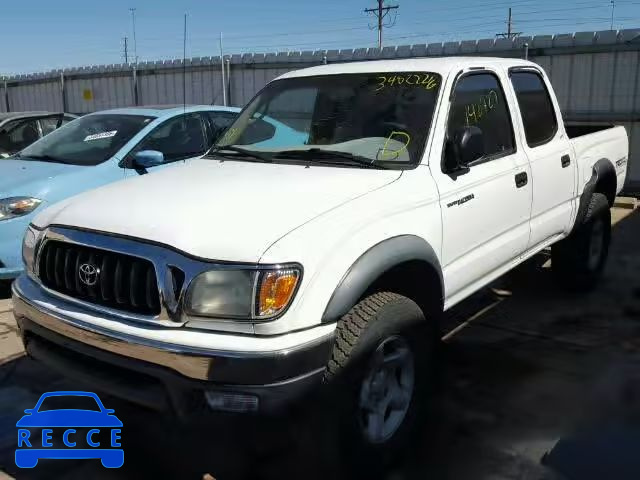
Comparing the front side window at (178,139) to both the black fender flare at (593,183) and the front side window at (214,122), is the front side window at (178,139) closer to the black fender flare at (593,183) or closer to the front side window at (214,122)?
the front side window at (214,122)

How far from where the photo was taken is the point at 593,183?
198 inches

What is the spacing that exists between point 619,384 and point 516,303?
1608mm

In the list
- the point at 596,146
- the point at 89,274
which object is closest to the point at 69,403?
the point at 89,274

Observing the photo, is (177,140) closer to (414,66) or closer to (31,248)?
(414,66)

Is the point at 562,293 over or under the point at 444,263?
under

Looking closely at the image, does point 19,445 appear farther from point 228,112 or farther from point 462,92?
point 228,112

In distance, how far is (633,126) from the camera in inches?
403

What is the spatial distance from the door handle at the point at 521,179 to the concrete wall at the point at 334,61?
7430 mm

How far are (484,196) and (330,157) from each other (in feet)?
2.99

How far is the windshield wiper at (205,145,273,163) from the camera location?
3574 millimetres

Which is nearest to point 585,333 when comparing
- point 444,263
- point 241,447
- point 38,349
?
point 444,263

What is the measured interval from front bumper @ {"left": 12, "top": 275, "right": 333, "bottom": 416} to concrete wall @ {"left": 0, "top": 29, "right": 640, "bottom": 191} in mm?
9653

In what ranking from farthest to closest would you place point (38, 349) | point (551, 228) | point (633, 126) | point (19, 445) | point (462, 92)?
point (633, 126), point (551, 228), point (462, 92), point (19, 445), point (38, 349)

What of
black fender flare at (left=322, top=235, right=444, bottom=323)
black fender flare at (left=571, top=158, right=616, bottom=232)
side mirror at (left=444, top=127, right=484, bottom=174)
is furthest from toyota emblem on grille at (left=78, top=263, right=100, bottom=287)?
black fender flare at (left=571, top=158, right=616, bottom=232)
